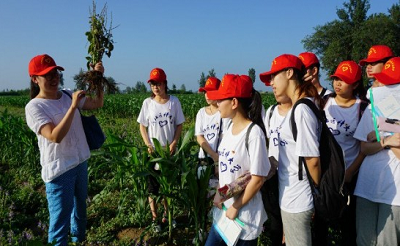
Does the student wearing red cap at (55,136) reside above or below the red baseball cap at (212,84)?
below

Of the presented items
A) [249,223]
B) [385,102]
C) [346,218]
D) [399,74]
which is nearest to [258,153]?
[249,223]

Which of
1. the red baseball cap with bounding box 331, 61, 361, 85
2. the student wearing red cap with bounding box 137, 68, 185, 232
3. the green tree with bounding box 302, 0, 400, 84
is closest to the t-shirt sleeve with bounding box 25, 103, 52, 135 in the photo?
the student wearing red cap with bounding box 137, 68, 185, 232

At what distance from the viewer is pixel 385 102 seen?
1.89m

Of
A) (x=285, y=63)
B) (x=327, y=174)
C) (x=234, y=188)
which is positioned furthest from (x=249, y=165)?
(x=285, y=63)

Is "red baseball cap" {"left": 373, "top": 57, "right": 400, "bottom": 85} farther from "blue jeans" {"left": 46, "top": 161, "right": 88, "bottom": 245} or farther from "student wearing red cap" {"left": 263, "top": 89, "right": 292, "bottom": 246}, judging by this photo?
"blue jeans" {"left": 46, "top": 161, "right": 88, "bottom": 245}

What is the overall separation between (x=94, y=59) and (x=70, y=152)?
0.90 metres

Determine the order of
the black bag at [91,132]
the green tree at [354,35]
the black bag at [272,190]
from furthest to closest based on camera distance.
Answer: the green tree at [354,35] < the black bag at [91,132] < the black bag at [272,190]

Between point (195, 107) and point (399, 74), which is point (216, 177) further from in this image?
point (195, 107)

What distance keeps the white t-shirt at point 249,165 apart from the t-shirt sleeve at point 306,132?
0.74ft

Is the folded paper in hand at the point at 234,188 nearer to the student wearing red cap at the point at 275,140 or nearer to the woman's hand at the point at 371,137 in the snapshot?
the student wearing red cap at the point at 275,140

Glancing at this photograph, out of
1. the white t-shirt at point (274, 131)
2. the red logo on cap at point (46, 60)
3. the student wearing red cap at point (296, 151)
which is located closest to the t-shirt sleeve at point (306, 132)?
the student wearing red cap at point (296, 151)

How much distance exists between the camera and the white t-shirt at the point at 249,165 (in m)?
1.83

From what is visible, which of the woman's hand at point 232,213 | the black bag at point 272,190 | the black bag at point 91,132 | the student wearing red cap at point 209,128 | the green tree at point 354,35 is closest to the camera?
the woman's hand at point 232,213

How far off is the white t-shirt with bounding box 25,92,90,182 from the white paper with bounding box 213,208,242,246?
1.47 metres
